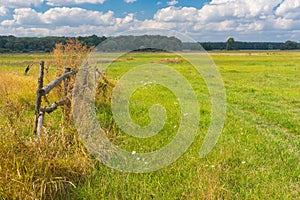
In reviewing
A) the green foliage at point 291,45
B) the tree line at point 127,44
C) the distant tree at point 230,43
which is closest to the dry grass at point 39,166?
the tree line at point 127,44

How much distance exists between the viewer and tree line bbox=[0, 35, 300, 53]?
25.5 ft

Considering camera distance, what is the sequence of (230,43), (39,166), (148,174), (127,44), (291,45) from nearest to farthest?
1. (39,166)
2. (148,174)
3. (127,44)
4. (230,43)
5. (291,45)

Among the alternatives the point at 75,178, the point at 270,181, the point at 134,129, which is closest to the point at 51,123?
the point at 134,129

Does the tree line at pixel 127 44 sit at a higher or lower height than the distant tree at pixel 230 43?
lower

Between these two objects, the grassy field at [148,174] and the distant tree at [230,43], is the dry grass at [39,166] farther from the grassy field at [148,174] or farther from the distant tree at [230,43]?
the distant tree at [230,43]

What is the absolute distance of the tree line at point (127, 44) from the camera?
25.5ft

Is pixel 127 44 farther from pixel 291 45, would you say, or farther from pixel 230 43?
pixel 291 45

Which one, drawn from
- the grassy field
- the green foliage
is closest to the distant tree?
the green foliage

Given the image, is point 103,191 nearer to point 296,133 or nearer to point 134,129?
point 134,129

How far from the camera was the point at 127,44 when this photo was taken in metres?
8.21

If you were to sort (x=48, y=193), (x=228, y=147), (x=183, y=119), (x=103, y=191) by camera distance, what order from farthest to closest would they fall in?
1. (x=183, y=119)
2. (x=228, y=147)
3. (x=103, y=191)
4. (x=48, y=193)

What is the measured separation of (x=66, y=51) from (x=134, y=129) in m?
3.56

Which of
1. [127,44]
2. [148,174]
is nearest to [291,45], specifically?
[127,44]

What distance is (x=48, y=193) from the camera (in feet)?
12.5
